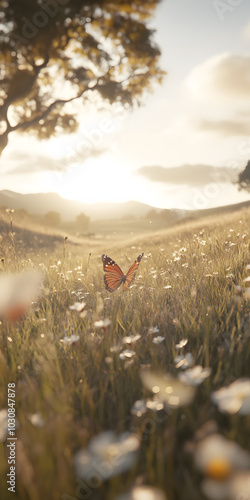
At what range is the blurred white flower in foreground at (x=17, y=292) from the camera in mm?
3564

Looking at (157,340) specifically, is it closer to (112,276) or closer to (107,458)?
(107,458)

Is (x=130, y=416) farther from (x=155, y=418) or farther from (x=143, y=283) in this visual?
(x=143, y=283)

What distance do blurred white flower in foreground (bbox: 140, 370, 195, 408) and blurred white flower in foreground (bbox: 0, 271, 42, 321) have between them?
6.59 feet

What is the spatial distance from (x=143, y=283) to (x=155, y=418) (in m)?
2.75

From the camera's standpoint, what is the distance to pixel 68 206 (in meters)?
127

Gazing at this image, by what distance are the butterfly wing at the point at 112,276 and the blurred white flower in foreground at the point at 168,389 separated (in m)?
2.25

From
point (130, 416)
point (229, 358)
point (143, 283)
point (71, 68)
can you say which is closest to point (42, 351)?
point (130, 416)

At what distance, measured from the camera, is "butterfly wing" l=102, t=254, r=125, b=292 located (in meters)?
4.17

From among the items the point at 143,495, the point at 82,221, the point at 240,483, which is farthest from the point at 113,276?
the point at 82,221

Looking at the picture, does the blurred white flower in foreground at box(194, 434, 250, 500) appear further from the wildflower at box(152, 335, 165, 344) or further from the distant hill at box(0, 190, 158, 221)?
the distant hill at box(0, 190, 158, 221)

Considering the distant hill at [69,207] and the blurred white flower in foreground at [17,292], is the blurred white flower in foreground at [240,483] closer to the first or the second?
the blurred white flower in foreground at [17,292]

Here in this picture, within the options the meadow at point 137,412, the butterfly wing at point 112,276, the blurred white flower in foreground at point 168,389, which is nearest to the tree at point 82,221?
the butterfly wing at point 112,276

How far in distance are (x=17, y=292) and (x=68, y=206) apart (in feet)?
412

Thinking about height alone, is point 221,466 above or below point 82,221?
below
